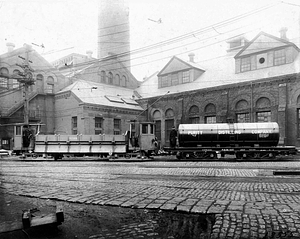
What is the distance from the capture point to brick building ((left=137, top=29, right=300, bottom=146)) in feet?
81.3

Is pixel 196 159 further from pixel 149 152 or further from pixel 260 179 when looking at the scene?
pixel 260 179

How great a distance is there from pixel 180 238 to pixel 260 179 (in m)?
5.27

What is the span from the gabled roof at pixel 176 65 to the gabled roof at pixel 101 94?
6157mm

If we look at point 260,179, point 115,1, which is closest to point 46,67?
point 115,1

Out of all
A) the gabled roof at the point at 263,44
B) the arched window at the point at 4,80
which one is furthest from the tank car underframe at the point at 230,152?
the arched window at the point at 4,80

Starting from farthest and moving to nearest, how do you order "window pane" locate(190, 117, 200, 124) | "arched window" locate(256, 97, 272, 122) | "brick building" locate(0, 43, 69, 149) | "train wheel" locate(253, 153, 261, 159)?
"window pane" locate(190, 117, 200, 124)
"brick building" locate(0, 43, 69, 149)
"arched window" locate(256, 97, 272, 122)
"train wheel" locate(253, 153, 261, 159)

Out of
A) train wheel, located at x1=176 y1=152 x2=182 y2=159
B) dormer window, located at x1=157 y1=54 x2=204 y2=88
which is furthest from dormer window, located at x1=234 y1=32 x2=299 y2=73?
train wheel, located at x1=176 y1=152 x2=182 y2=159

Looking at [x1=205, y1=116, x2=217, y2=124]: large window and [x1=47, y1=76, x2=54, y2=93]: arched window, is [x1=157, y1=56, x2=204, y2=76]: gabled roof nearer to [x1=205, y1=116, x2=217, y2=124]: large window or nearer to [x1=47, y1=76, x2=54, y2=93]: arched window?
[x1=205, y1=116, x2=217, y2=124]: large window

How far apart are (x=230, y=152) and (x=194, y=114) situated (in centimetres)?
1298

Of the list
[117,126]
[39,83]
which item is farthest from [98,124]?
[39,83]

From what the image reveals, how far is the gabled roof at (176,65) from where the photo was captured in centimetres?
3388

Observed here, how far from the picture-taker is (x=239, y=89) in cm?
2806

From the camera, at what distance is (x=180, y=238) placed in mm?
3193

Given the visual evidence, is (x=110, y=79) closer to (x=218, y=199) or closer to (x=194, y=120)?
(x=194, y=120)
